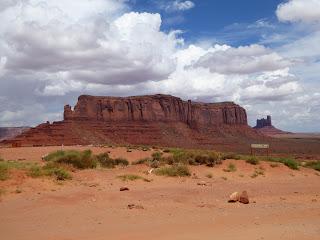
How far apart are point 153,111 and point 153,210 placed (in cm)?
11410

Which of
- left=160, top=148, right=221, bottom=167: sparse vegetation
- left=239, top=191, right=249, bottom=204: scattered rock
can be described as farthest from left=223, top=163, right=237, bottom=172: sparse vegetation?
left=239, top=191, right=249, bottom=204: scattered rock

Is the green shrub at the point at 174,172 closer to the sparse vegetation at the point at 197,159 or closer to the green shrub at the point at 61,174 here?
the sparse vegetation at the point at 197,159

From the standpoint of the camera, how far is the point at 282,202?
15.7 m

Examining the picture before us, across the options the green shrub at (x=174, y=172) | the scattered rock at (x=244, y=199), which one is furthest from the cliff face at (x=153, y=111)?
the scattered rock at (x=244, y=199)

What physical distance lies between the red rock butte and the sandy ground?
6547 centimetres

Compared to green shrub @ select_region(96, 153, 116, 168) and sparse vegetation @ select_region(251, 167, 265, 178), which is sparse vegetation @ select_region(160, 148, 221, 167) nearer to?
sparse vegetation @ select_region(251, 167, 265, 178)

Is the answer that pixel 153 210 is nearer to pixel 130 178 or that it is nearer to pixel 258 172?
pixel 130 178

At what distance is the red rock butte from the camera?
9256cm

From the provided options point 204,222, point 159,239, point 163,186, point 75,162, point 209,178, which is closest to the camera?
point 159,239

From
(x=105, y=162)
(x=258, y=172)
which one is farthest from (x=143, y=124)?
(x=258, y=172)

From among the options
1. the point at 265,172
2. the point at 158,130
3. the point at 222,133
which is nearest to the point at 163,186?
the point at 265,172

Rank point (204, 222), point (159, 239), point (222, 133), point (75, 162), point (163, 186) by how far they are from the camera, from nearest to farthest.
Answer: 1. point (159, 239)
2. point (204, 222)
3. point (163, 186)
4. point (75, 162)
5. point (222, 133)

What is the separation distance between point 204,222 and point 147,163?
14839 millimetres

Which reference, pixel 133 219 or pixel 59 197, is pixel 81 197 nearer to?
pixel 59 197
